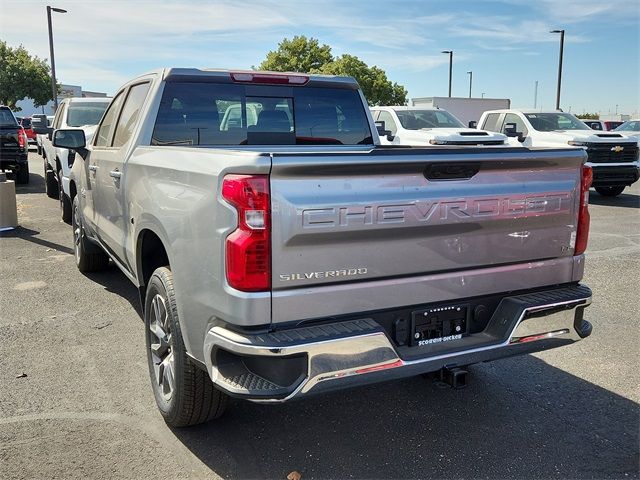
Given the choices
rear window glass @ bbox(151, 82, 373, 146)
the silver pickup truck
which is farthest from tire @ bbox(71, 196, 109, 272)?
the silver pickup truck

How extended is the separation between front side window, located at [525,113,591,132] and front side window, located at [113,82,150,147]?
1166cm

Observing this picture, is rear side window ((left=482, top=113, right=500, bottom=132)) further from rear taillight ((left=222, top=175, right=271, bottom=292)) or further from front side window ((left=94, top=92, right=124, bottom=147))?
rear taillight ((left=222, top=175, right=271, bottom=292))

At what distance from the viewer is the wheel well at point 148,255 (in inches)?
147

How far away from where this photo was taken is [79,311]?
551 centimetres

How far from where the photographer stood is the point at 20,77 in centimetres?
4469

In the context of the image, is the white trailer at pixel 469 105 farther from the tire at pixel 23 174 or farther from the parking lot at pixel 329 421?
the parking lot at pixel 329 421

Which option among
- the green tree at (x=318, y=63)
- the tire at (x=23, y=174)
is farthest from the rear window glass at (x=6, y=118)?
the green tree at (x=318, y=63)

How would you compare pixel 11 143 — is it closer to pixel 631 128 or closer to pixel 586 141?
pixel 586 141

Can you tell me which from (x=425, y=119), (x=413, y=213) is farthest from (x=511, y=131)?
(x=413, y=213)

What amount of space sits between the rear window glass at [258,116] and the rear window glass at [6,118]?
12399 millimetres

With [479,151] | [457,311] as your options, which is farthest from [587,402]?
[479,151]

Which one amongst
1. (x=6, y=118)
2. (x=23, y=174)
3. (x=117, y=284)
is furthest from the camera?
(x=23, y=174)

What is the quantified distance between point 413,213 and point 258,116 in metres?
2.15

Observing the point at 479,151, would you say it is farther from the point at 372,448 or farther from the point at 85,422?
the point at 85,422
